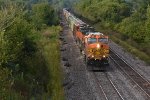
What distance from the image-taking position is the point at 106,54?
3108 centimetres

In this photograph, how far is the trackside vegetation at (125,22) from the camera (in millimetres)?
46119

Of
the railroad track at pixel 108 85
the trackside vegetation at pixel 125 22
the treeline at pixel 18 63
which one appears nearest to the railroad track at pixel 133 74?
the railroad track at pixel 108 85

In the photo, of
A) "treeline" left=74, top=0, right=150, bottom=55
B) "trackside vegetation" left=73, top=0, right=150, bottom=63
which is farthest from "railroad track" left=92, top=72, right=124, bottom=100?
"treeline" left=74, top=0, right=150, bottom=55

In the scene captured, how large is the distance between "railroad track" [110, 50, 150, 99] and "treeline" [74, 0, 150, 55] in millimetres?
7165

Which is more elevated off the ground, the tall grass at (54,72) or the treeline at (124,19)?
the tall grass at (54,72)

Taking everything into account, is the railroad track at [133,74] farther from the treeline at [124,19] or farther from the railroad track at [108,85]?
the treeline at [124,19]

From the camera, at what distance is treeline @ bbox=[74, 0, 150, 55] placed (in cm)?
5081

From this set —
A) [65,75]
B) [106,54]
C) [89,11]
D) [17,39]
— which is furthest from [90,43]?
[89,11]

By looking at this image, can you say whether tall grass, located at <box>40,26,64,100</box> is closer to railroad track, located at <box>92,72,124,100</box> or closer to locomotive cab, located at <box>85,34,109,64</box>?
railroad track, located at <box>92,72,124,100</box>

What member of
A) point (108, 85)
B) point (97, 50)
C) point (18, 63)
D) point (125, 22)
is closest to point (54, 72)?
point (18, 63)

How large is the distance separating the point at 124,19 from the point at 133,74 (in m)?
44.2

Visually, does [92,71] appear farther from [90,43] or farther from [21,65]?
[21,65]

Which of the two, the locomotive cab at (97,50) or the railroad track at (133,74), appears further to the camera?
the locomotive cab at (97,50)

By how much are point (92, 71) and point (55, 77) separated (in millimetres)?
4723
